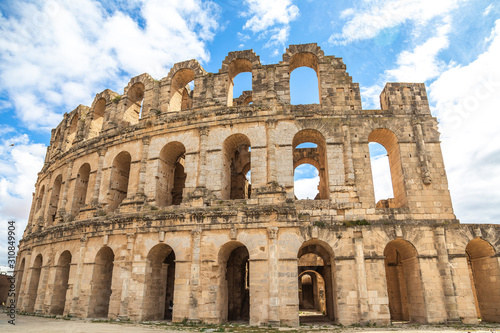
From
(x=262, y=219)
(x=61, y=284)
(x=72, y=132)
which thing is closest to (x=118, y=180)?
(x=61, y=284)

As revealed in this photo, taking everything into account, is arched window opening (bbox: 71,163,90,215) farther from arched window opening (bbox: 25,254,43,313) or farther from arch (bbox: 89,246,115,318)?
arch (bbox: 89,246,115,318)

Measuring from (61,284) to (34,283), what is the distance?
3.85 meters

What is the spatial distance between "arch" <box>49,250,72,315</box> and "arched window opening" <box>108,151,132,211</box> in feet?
12.8

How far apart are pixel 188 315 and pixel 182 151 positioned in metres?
8.39

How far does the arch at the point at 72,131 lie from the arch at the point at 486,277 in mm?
24740

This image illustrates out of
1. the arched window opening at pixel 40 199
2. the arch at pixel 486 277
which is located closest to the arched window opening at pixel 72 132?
the arched window opening at pixel 40 199

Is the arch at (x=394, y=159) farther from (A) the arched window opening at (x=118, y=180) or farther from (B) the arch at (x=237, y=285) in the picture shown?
(A) the arched window opening at (x=118, y=180)

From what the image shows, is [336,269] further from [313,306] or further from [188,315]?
[313,306]

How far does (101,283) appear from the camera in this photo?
1634 cm

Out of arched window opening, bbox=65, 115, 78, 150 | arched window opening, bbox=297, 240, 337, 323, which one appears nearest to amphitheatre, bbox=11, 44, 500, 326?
arched window opening, bbox=297, 240, 337, 323

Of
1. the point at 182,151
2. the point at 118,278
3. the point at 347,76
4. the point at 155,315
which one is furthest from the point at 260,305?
the point at 347,76

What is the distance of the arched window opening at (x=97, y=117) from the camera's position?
71.2 feet

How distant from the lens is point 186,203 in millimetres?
15086

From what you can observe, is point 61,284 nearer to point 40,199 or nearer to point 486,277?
point 40,199
